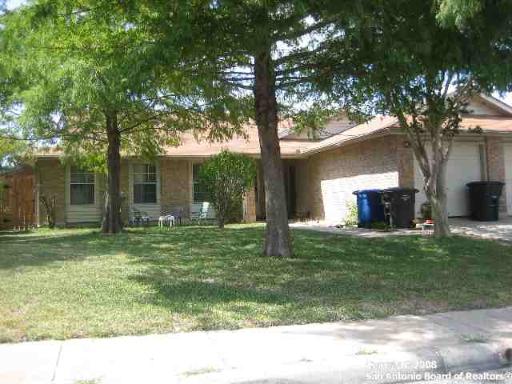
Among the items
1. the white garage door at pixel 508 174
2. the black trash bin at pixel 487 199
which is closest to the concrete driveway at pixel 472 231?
the black trash bin at pixel 487 199

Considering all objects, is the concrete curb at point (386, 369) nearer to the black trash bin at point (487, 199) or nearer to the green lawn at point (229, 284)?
the green lawn at point (229, 284)

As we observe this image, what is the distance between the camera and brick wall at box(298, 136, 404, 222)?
18344 millimetres

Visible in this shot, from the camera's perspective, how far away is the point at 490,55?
823cm

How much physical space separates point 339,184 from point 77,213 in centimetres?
1003

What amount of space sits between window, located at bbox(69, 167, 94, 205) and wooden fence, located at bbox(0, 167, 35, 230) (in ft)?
5.41

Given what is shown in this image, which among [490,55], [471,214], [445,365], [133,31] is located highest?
[133,31]

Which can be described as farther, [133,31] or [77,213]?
[77,213]

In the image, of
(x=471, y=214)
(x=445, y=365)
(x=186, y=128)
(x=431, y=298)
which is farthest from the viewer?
(x=471, y=214)

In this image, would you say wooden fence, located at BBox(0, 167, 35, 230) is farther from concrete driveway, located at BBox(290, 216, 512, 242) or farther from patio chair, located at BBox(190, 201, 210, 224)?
concrete driveway, located at BBox(290, 216, 512, 242)

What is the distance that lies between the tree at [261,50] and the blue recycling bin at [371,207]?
456 centimetres

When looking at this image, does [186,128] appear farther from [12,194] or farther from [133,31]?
[12,194]

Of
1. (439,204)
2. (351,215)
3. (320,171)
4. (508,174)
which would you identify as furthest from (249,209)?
(439,204)

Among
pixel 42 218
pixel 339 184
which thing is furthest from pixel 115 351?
pixel 42 218

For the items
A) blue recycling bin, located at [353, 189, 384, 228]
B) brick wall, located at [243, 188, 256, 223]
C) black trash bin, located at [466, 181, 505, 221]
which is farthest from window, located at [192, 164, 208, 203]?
black trash bin, located at [466, 181, 505, 221]
